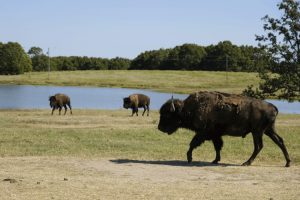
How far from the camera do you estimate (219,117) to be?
53.9ft

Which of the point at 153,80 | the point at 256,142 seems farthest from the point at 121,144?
the point at 153,80

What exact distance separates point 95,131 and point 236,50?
123981 mm

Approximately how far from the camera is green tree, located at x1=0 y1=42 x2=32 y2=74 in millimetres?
141250

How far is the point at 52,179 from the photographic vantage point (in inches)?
514

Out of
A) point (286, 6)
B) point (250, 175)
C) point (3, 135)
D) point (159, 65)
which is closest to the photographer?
point (250, 175)

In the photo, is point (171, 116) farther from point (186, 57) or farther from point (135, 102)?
point (186, 57)

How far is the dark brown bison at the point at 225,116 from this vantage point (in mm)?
16344

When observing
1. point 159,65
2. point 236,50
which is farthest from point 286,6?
point 159,65

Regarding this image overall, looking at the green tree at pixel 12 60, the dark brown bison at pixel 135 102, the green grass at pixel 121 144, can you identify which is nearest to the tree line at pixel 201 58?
the green tree at pixel 12 60

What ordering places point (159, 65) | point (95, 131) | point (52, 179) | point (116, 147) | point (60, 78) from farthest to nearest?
Answer: point (159, 65), point (60, 78), point (95, 131), point (116, 147), point (52, 179)

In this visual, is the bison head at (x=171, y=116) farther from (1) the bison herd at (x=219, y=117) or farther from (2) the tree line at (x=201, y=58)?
(2) the tree line at (x=201, y=58)

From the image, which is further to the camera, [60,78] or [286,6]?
[60,78]

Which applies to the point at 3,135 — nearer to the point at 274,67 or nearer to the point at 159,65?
the point at 274,67

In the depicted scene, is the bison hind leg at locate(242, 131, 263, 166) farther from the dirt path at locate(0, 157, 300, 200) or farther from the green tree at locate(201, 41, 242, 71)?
the green tree at locate(201, 41, 242, 71)
